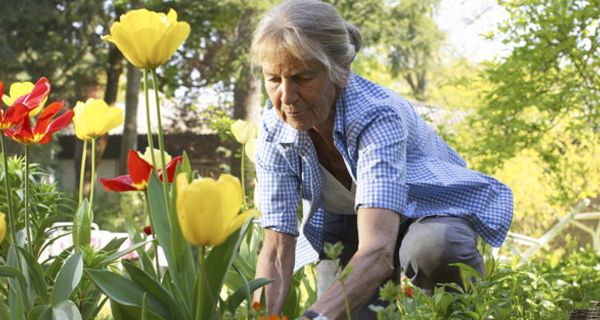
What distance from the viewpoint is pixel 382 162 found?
2295 millimetres

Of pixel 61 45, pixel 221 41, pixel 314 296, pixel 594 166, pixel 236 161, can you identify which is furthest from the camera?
pixel 221 41

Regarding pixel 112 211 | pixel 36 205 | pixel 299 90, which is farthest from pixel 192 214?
pixel 112 211

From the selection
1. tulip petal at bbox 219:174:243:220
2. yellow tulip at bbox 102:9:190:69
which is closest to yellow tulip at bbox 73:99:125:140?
yellow tulip at bbox 102:9:190:69

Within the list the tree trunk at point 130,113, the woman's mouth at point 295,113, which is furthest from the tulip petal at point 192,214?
the tree trunk at point 130,113

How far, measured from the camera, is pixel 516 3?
237 inches

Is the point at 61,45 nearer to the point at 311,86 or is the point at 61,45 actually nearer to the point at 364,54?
the point at 364,54

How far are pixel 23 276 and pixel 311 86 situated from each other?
81 cm

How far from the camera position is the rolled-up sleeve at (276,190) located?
2639mm

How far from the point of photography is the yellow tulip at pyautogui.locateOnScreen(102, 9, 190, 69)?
185 centimetres

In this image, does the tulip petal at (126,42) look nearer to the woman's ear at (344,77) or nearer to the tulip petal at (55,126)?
the tulip petal at (55,126)

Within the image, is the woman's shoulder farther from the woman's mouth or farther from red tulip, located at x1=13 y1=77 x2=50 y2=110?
red tulip, located at x1=13 y1=77 x2=50 y2=110

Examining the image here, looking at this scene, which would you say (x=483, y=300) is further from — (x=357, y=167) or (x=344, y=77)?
(x=344, y=77)

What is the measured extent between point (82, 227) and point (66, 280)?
0.52 metres

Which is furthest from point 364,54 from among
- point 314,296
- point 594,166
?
point 314,296
